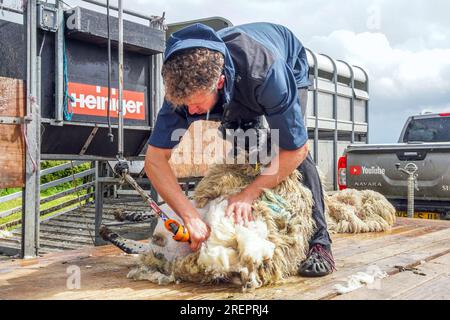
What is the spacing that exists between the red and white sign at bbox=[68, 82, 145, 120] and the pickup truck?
3213 millimetres

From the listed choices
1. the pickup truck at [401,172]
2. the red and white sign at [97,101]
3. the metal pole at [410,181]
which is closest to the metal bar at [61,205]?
the red and white sign at [97,101]

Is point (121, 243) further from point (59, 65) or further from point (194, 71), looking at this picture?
point (59, 65)

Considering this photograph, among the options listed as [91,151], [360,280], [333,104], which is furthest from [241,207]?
[333,104]

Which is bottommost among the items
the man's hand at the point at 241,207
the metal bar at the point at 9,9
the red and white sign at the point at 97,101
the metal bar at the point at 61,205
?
the metal bar at the point at 61,205

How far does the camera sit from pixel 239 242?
2.42 meters

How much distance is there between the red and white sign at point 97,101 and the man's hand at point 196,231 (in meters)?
2.70

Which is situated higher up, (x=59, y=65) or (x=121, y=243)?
(x=59, y=65)

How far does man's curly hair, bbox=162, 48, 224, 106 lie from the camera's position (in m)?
2.20

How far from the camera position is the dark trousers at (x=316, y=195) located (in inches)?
112

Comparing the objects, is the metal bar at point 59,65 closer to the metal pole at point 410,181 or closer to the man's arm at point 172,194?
the man's arm at point 172,194

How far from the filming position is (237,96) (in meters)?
2.58

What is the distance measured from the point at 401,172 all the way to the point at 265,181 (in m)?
4.38
